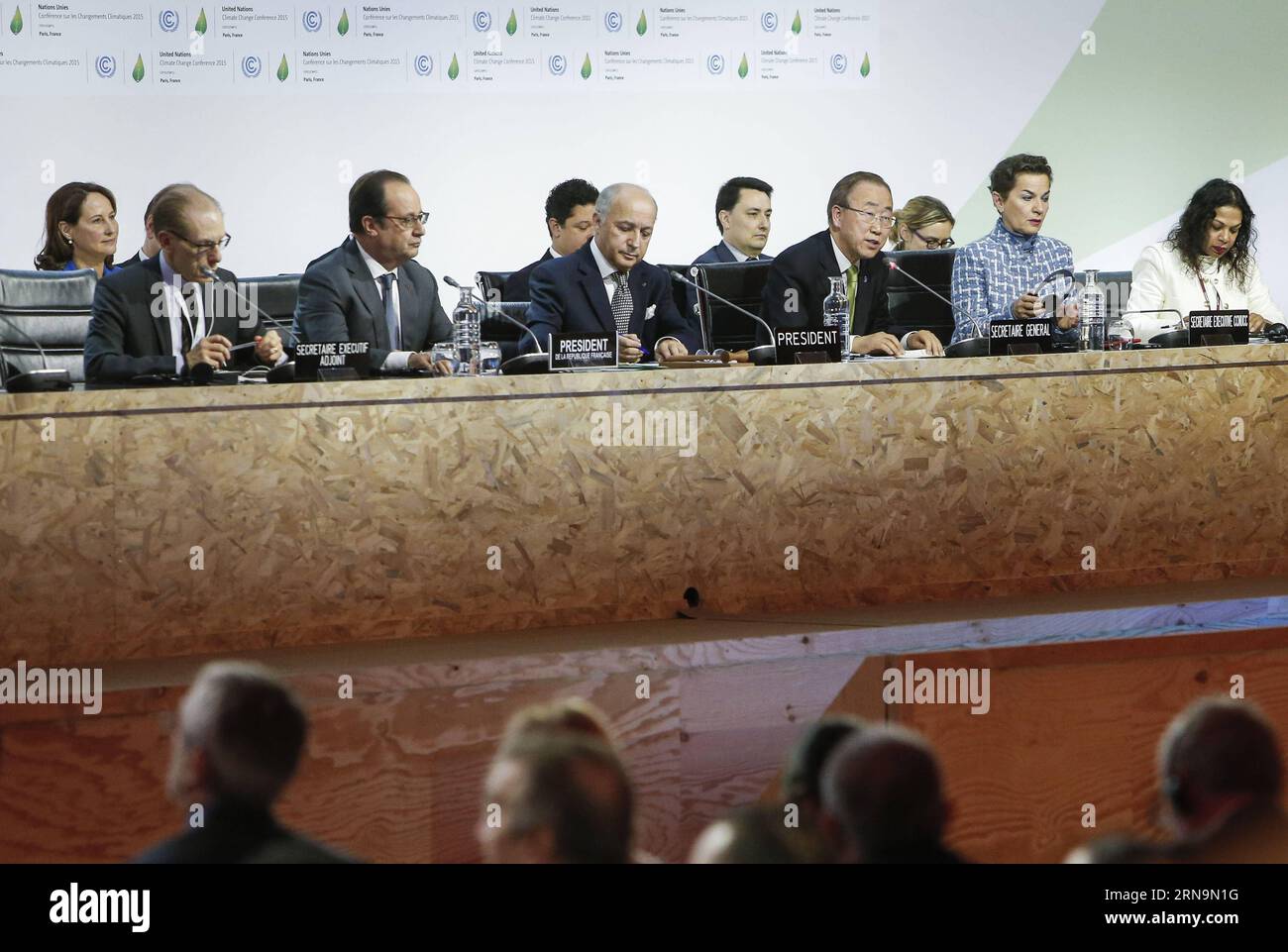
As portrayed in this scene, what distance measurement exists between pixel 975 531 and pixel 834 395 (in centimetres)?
35

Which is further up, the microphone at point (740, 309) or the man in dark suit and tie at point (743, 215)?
the man in dark suit and tie at point (743, 215)

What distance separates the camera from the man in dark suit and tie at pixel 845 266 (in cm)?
357

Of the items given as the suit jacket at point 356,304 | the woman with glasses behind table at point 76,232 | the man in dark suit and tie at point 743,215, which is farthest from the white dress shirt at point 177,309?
the man in dark suit and tie at point 743,215

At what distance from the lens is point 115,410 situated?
2.16m

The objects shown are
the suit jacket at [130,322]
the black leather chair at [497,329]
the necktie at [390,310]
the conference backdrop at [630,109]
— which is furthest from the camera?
the conference backdrop at [630,109]

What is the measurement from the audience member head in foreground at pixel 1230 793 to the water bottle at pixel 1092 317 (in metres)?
2.39

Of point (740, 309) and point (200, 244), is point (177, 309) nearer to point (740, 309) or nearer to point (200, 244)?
point (200, 244)

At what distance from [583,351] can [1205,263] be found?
2031 millimetres

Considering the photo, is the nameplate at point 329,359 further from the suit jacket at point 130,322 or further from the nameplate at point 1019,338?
the nameplate at point 1019,338

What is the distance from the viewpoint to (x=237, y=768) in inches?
29.3

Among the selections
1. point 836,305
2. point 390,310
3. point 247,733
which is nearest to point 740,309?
point 836,305
